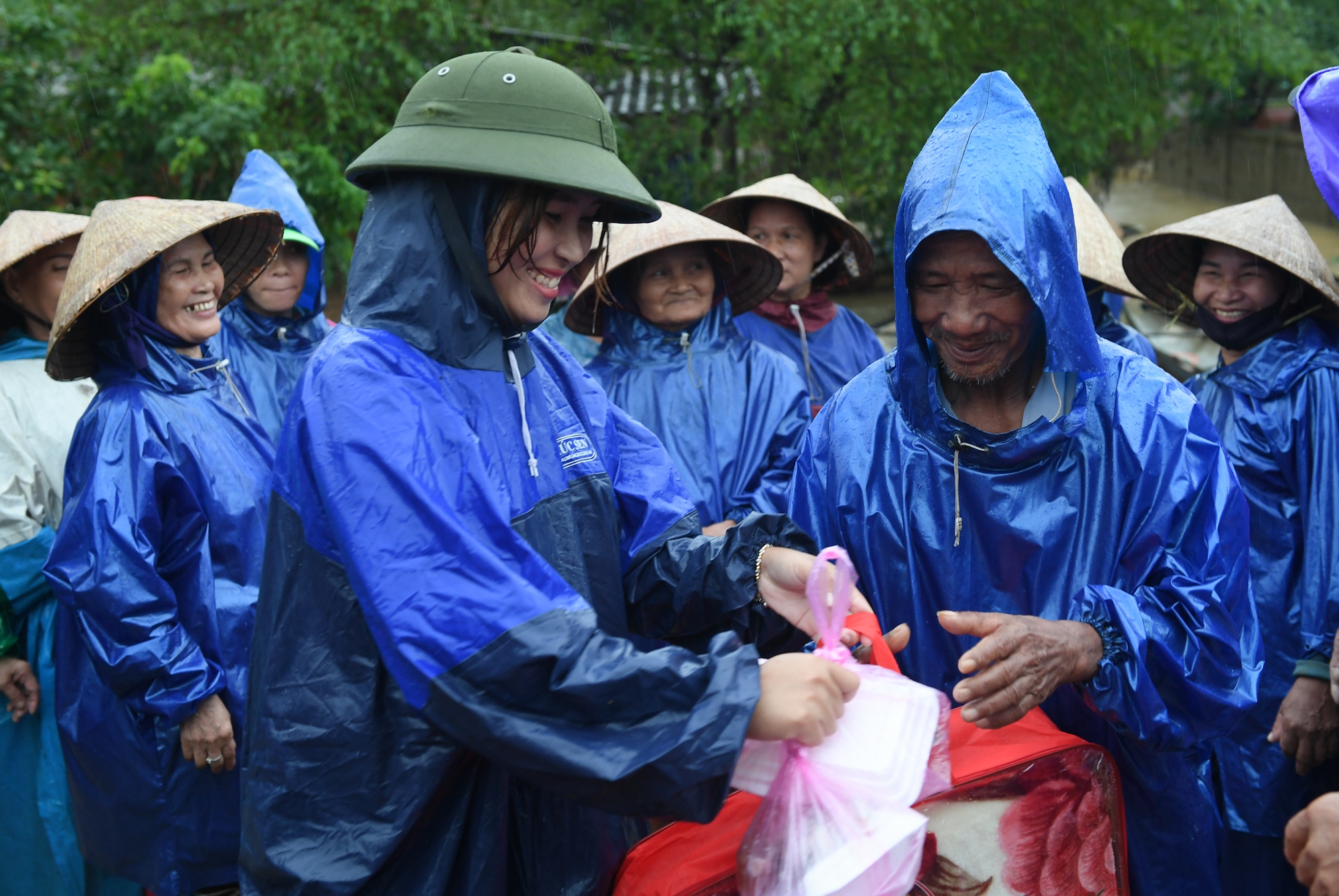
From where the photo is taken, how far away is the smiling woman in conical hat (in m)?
4.30

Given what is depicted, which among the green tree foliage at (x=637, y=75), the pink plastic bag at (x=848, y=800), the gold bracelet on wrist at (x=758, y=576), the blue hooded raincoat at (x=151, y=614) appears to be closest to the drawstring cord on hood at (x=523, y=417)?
the gold bracelet on wrist at (x=758, y=576)

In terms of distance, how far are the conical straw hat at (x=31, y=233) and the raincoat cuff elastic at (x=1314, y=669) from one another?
4.05 metres

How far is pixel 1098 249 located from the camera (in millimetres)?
4410

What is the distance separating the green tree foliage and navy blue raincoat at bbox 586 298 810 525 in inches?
172

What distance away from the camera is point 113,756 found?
2955 millimetres

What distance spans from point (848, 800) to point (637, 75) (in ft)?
31.3

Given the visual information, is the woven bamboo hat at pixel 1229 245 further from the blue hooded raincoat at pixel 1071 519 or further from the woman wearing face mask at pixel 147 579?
the woman wearing face mask at pixel 147 579

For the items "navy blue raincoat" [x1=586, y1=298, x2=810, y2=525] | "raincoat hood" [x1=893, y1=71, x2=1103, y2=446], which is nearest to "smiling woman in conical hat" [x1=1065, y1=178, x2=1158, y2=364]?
"navy blue raincoat" [x1=586, y1=298, x2=810, y2=525]

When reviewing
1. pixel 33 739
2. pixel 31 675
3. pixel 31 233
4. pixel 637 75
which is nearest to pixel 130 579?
pixel 31 675

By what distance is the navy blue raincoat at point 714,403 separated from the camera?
12.8 ft

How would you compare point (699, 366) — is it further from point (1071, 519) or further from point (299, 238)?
point (1071, 519)

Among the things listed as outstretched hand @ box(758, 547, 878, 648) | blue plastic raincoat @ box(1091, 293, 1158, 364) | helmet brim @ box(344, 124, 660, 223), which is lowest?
blue plastic raincoat @ box(1091, 293, 1158, 364)

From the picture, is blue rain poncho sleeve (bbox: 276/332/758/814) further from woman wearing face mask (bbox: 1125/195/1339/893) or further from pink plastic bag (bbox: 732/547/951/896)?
woman wearing face mask (bbox: 1125/195/1339/893)

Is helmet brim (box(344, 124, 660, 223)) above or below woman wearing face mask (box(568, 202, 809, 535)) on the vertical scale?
above
